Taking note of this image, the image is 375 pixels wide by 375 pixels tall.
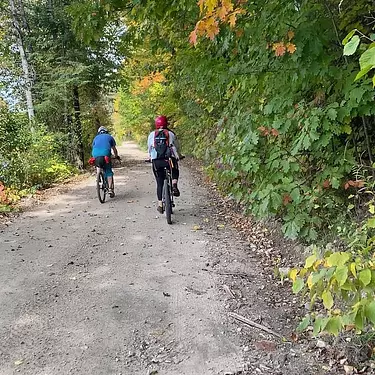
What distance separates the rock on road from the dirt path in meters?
0.01

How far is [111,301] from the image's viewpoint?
4332 mm

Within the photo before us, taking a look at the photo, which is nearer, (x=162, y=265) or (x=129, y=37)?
(x=162, y=265)

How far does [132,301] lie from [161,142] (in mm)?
3655

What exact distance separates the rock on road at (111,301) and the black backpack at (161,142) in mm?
1290

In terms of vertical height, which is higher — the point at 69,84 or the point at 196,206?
the point at 69,84

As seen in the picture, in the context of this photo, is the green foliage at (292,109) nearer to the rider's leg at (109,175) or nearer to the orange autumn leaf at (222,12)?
the orange autumn leaf at (222,12)

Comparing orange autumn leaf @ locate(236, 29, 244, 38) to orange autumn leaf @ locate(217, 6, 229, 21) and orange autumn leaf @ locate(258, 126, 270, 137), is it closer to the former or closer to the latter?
orange autumn leaf @ locate(258, 126, 270, 137)

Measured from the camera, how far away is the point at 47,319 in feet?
13.1

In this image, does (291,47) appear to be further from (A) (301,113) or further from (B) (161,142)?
(B) (161,142)

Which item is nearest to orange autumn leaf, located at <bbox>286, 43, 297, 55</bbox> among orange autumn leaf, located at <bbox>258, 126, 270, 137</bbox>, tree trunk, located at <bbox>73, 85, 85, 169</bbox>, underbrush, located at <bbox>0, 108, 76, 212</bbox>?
orange autumn leaf, located at <bbox>258, 126, 270, 137</bbox>

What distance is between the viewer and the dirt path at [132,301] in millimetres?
3264

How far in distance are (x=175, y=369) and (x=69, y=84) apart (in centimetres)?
1436

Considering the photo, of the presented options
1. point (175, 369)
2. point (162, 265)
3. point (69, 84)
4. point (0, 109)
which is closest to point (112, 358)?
point (175, 369)

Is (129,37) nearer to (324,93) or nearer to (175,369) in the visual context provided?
(324,93)
